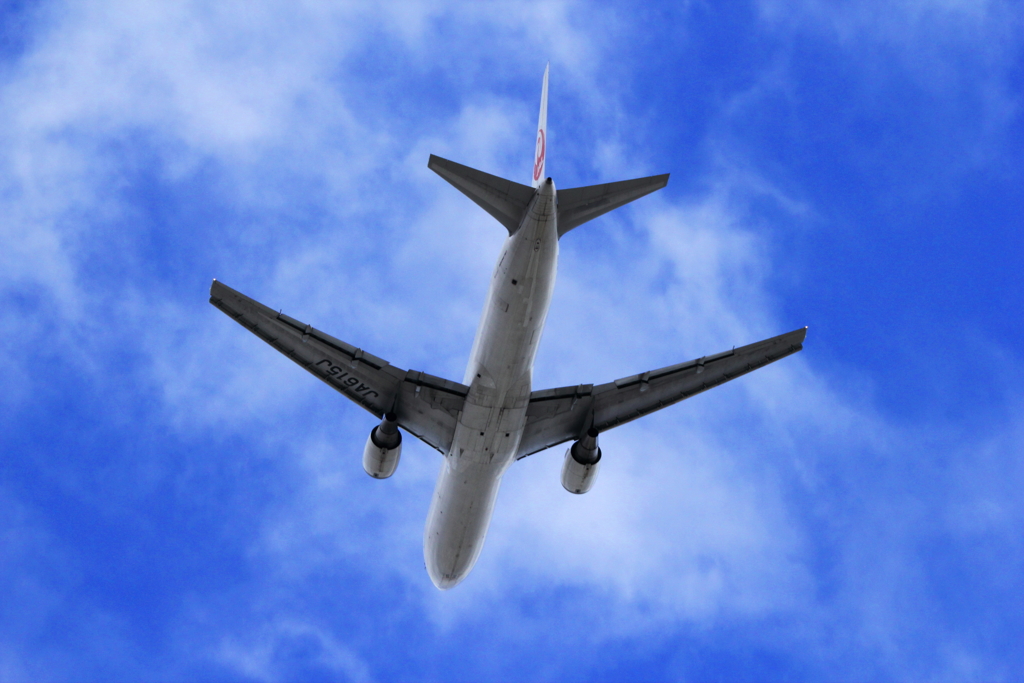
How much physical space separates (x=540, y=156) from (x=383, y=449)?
10534 millimetres

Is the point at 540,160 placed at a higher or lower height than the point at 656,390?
higher

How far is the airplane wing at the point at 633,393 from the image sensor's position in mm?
26141

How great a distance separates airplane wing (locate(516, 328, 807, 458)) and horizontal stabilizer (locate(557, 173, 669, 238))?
7045 mm

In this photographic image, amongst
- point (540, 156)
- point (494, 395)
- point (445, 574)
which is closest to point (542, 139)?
point (540, 156)

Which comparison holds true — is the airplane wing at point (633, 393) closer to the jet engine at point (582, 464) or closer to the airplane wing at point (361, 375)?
the jet engine at point (582, 464)

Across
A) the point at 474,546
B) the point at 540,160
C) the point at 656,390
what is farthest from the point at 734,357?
the point at 474,546

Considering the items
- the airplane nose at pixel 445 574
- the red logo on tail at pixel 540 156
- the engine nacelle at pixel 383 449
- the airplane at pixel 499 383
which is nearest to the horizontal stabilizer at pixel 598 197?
the airplane at pixel 499 383

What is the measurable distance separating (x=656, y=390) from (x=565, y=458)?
3930 millimetres

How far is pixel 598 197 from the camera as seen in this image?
21.6 metres

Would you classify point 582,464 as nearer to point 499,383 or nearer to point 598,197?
point 499,383

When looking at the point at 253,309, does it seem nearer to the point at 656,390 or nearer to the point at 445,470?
the point at 445,470

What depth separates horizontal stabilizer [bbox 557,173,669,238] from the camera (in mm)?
21156

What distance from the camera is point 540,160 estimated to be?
2417 cm

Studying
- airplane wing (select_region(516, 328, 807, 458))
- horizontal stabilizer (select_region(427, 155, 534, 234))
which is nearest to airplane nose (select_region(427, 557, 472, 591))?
airplane wing (select_region(516, 328, 807, 458))
